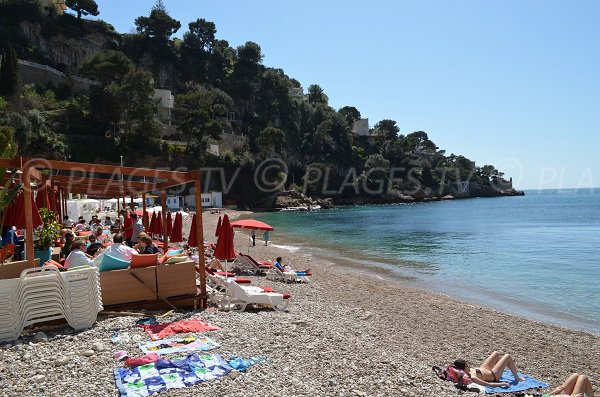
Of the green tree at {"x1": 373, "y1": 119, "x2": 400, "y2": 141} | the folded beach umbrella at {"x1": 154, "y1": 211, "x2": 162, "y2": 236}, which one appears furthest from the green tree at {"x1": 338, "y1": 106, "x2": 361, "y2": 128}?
the folded beach umbrella at {"x1": 154, "y1": 211, "x2": 162, "y2": 236}

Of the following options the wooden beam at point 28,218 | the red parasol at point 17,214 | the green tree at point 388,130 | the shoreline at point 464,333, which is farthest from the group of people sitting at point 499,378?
the green tree at point 388,130

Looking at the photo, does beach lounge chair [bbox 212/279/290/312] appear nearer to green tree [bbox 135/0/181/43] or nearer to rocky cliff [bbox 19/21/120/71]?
rocky cliff [bbox 19/21/120/71]

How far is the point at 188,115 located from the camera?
222ft

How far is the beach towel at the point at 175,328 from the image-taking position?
6268mm

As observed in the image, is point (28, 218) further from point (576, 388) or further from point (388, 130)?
point (388, 130)

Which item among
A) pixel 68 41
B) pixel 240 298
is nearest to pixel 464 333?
pixel 240 298

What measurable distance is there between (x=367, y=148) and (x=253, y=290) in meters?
113

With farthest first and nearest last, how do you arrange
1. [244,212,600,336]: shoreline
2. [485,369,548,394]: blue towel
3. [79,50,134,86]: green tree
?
[79,50,134,86]: green tree, [244,212,600,336]: shoreline, [485,369,548,394]: blue towel

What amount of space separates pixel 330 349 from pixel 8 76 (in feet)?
175

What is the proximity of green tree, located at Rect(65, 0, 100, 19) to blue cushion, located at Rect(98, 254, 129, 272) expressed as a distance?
267ft

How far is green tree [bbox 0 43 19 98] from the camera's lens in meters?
45.9

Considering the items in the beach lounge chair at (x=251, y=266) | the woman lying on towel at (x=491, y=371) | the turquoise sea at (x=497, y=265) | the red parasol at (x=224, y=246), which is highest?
the red parasol at (x=224, y=246)

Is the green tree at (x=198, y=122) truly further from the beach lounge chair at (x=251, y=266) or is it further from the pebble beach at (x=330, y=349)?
the pebble beach at (x=330, y=349)

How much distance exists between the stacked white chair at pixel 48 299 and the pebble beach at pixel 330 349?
0.21 metres
